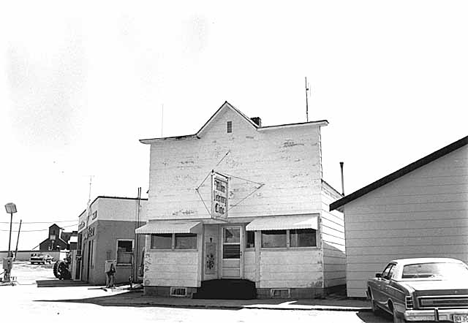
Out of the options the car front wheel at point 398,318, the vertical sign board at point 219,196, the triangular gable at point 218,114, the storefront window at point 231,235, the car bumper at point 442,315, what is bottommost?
the car front wheel at point 398,318

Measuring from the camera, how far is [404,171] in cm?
1532

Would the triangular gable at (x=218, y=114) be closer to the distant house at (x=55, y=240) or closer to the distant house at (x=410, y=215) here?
the distant house at (x=410, y=215)

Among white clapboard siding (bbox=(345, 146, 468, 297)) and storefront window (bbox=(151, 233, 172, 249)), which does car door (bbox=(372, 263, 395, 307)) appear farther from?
storefront window (bbox=(151, 233, 172, 249))

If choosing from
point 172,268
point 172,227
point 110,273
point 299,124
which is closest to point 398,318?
point 299,124

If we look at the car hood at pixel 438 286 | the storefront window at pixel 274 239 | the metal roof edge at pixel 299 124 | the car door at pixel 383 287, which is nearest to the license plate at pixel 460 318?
the car hood at pixel 438 286

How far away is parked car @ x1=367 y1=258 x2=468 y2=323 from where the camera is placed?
9.03m

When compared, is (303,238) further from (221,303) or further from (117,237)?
(117,237)

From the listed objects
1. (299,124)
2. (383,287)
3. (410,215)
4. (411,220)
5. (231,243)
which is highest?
(299,124)

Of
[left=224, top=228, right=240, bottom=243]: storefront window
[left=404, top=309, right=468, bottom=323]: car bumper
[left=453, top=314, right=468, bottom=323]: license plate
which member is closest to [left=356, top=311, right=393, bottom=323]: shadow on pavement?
[left=404, top=309, right=468, bottom=323]: car bumper

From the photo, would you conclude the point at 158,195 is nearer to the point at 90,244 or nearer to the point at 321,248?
the point at 321,248

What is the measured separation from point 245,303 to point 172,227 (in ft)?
14.8

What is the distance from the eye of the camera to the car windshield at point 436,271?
33.5 ft

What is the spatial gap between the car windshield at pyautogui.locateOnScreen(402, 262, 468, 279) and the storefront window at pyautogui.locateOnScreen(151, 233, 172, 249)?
10.7m

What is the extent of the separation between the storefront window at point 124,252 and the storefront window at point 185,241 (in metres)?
9.21
